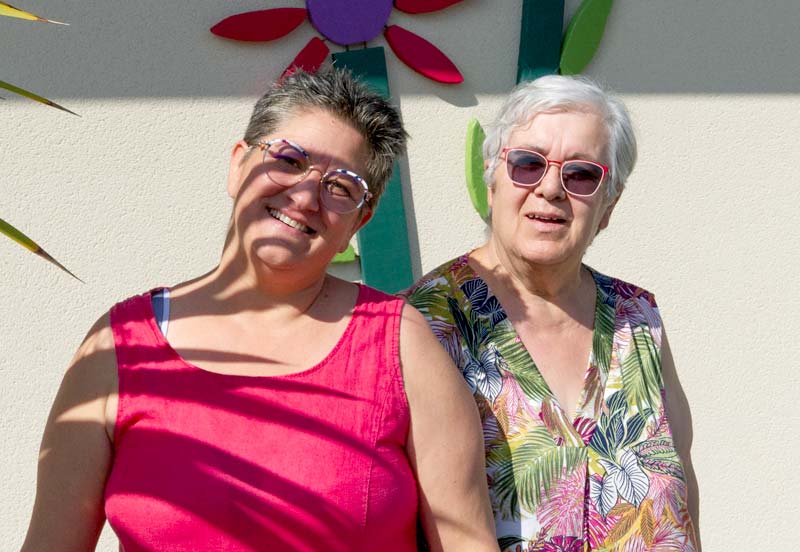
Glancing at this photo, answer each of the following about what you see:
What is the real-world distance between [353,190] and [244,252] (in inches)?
9.5

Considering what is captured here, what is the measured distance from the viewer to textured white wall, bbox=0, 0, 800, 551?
3.44 m

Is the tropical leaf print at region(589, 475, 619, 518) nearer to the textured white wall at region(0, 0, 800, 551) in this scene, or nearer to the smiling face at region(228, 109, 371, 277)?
the smiling face at region(228, 109, 371, 277)

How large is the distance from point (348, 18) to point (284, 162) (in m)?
1.68

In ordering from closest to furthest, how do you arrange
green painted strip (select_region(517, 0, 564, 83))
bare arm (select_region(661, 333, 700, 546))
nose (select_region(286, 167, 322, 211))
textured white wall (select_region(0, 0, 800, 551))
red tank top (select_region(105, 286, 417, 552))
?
red tank top (select_region(105, 286, 417, 552)), nose (select_region(286, 167, 322, 211)), bare arm (select_region(661, 333, 700, 546)), textured white wall (select_region(0, 0, 800, 551)), green painted strip (select_region(517, 0, 564, 83))

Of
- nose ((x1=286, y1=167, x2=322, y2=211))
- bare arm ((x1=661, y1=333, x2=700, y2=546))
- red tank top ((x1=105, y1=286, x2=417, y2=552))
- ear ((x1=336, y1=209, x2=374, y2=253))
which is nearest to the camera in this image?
red tank top ((x1=105, y1=286, x2=417, y2=552))

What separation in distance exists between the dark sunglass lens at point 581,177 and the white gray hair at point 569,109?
6 centimetres

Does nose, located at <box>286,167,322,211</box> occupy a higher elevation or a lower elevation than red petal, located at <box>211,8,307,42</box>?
higher

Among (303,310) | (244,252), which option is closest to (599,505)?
(303,310)

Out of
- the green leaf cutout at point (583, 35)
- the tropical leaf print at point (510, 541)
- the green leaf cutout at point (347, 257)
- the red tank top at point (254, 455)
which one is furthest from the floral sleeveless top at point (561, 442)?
the green leaf cutout at point (583, 35)

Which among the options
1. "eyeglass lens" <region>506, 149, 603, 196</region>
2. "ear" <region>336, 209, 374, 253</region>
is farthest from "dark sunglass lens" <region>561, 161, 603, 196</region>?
"ear" <region>336, 209, 374, 253</region>

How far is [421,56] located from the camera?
3.61m

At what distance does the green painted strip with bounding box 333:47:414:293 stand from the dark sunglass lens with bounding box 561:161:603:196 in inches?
49.4

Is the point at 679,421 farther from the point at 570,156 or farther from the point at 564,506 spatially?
the point at 570,156

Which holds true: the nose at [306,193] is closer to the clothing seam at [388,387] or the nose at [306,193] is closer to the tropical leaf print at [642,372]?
the clothing seam at [388,387]
